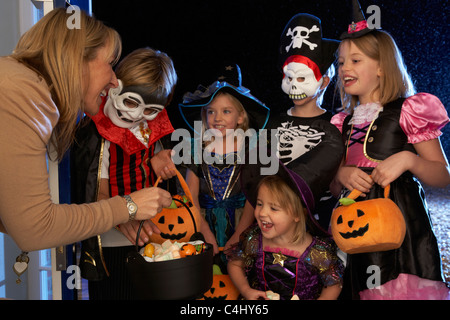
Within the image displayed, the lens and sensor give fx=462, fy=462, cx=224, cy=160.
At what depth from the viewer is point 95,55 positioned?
53.0 inches

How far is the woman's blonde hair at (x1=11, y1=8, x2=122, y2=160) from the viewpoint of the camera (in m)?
1.24

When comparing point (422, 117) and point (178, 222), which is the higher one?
point (422, 117)

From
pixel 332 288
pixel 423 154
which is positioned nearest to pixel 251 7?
pixel 423 154

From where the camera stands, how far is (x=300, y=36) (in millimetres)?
1994

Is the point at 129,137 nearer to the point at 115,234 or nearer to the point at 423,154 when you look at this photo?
the point at 115,234

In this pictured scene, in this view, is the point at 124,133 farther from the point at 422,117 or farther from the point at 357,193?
the point at 422,117

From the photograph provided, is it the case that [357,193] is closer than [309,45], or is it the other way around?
[357,193]

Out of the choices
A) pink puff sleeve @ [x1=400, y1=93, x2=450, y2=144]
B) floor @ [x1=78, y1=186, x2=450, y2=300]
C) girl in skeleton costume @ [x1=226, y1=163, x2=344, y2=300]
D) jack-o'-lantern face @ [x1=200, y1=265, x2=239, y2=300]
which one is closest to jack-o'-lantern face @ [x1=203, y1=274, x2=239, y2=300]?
jack-o'-lantern face @ [x1=200, y1=265, x2=239, y2=300]

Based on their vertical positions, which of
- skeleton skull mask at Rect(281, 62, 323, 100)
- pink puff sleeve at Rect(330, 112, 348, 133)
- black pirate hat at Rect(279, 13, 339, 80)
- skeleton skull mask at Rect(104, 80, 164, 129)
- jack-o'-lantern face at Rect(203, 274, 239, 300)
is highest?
black pirate hat at Rect(279, 13, 339, 80)

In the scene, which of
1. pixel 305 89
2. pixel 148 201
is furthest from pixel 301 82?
pixel 148 201

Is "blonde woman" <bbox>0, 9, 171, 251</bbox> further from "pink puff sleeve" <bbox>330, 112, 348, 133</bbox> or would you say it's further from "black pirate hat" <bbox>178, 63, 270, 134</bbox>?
"pink puff sleeve" <bbox>330, 112, 348, 133</bbox>

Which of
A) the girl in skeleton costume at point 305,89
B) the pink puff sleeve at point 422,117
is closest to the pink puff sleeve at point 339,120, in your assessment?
the girl in skeleton costume at point 305,89

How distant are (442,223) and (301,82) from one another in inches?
84.2

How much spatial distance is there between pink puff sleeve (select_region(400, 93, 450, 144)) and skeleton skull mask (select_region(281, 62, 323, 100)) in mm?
430
